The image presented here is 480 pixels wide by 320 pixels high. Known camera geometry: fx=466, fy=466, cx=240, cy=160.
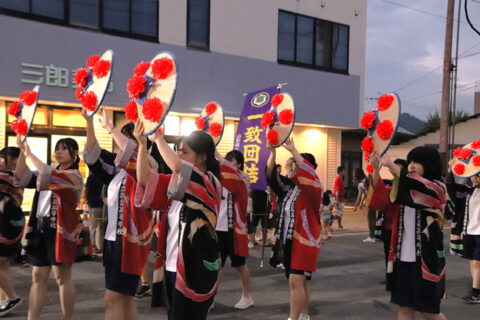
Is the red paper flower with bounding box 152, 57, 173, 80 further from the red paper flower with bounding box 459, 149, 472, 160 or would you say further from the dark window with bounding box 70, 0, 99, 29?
the dark window with bounding box 70, 0, 99, 29

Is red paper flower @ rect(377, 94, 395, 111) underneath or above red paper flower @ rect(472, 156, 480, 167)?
above

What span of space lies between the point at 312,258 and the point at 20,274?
464 cm

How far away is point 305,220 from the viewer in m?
4.63

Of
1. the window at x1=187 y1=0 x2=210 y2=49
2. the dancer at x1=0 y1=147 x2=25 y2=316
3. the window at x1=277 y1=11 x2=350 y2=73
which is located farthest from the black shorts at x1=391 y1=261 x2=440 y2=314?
the window at x1=277 y1=11 x2=350 y2=73

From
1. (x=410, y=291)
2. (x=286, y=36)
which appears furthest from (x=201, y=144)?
(x=286, y=36)

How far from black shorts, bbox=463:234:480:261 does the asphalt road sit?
59 centimetres

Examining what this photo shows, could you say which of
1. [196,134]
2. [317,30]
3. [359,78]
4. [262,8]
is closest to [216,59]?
[262,8]

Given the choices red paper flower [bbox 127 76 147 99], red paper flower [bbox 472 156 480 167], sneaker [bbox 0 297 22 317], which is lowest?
sneaker [bbox 0 297 22 317]

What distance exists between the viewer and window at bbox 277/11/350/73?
50.6 ft

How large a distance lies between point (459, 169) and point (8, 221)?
554cm

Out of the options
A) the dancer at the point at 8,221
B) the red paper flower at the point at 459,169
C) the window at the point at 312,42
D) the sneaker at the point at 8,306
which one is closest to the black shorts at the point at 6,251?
the dancer at the point at 8,221

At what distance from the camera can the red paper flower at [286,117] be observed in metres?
4.83

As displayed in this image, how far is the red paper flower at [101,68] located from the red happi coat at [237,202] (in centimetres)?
217

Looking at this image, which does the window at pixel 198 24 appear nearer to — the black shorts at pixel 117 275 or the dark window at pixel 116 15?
the dark window at pixel 116 15
